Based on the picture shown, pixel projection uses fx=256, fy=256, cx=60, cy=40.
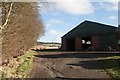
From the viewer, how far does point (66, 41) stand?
54219 millimetres

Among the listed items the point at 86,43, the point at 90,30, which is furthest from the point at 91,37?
the point at 86,43

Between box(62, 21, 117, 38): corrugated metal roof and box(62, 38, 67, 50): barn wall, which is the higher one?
box(62, 21, 117, 38): corrugated metal roof

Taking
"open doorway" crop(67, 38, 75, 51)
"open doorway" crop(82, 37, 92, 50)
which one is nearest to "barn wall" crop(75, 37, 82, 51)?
"open doorway" crop(82, 37, 92, 50)

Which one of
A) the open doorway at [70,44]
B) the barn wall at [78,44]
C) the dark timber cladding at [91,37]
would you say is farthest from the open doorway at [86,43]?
the open doorway at [70,44]

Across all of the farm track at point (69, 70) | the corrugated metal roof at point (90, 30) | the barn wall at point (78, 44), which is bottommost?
the farm track at point (69, 70)

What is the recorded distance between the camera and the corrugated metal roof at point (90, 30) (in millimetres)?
47106

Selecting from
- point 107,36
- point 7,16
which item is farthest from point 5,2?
point 107,36

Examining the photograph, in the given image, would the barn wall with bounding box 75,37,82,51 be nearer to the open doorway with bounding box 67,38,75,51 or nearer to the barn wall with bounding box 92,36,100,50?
the open doorway with bounding box 67,38,75,51

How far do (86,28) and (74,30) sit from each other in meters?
2.78

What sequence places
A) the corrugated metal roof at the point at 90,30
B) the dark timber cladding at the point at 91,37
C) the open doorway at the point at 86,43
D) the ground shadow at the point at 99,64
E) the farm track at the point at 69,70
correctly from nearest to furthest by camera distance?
1. the farm track at the point at 69,70
2. the ground shadow at the point at 99,64
3. the dark timber cladding at the point at 91,37
4. the corrugated metal roof at the point at 90,30
5. the open doorway at the point at 86,43

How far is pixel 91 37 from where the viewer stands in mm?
49500

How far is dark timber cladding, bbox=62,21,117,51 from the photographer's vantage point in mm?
46094

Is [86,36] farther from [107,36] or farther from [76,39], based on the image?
[107,36]

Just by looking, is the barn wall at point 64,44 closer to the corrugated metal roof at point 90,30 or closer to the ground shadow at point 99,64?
the corrugated metal roof at point 90,30
